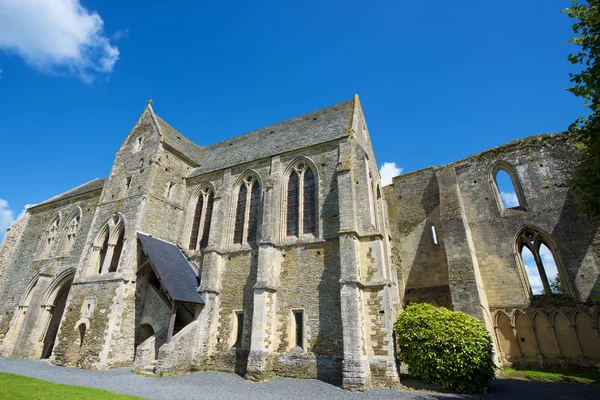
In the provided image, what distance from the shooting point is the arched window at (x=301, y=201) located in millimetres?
13953

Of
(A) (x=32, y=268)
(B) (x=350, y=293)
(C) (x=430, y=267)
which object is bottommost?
(B) (x=350, y=293)

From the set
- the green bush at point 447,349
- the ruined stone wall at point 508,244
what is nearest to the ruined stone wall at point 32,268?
the green bush at point 447,349

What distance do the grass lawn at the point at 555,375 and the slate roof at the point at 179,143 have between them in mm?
19564

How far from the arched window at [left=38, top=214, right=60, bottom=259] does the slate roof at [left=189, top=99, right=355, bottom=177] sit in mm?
10779

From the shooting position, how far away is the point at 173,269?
13.7 m

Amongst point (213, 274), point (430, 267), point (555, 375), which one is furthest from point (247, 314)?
point (555, 375)

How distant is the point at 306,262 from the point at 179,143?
12.7 metres

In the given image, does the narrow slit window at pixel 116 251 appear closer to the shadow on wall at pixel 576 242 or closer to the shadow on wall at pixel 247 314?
the shadow on wall at pixel 247 314

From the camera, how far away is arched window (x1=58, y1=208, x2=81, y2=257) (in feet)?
63.2

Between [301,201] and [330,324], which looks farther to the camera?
[301,201]

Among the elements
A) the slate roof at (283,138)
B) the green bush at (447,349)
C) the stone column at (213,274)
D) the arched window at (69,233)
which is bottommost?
the green bush at (447,349)

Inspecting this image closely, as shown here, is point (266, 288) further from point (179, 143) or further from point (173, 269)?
point (179, 143)

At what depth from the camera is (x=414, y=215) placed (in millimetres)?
17172

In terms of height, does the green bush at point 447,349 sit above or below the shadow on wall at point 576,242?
below
